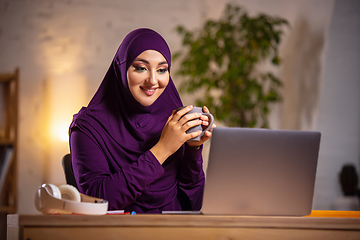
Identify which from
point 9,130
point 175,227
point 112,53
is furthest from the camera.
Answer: point 112,53

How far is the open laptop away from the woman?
187mm

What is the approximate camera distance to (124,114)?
1171mm

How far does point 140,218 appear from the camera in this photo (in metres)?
0.67

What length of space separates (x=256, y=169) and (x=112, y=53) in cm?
269

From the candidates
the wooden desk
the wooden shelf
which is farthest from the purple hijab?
the wooden shelf

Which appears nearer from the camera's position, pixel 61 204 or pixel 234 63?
pixel 61 204

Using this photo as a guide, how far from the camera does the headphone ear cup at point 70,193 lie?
75 cm

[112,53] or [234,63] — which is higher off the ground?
[112,53]

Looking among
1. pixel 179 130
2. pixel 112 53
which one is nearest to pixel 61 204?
pixel 179 130

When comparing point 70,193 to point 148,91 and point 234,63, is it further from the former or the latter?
point 234,63

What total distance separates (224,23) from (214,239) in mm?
2472

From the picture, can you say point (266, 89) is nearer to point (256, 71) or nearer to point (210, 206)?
point (256, 71)

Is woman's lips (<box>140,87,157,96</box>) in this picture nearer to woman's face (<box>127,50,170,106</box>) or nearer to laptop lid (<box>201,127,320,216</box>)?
woman's face (<box>127,50,170,106</box>)

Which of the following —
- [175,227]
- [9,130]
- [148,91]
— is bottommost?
[175,227]
